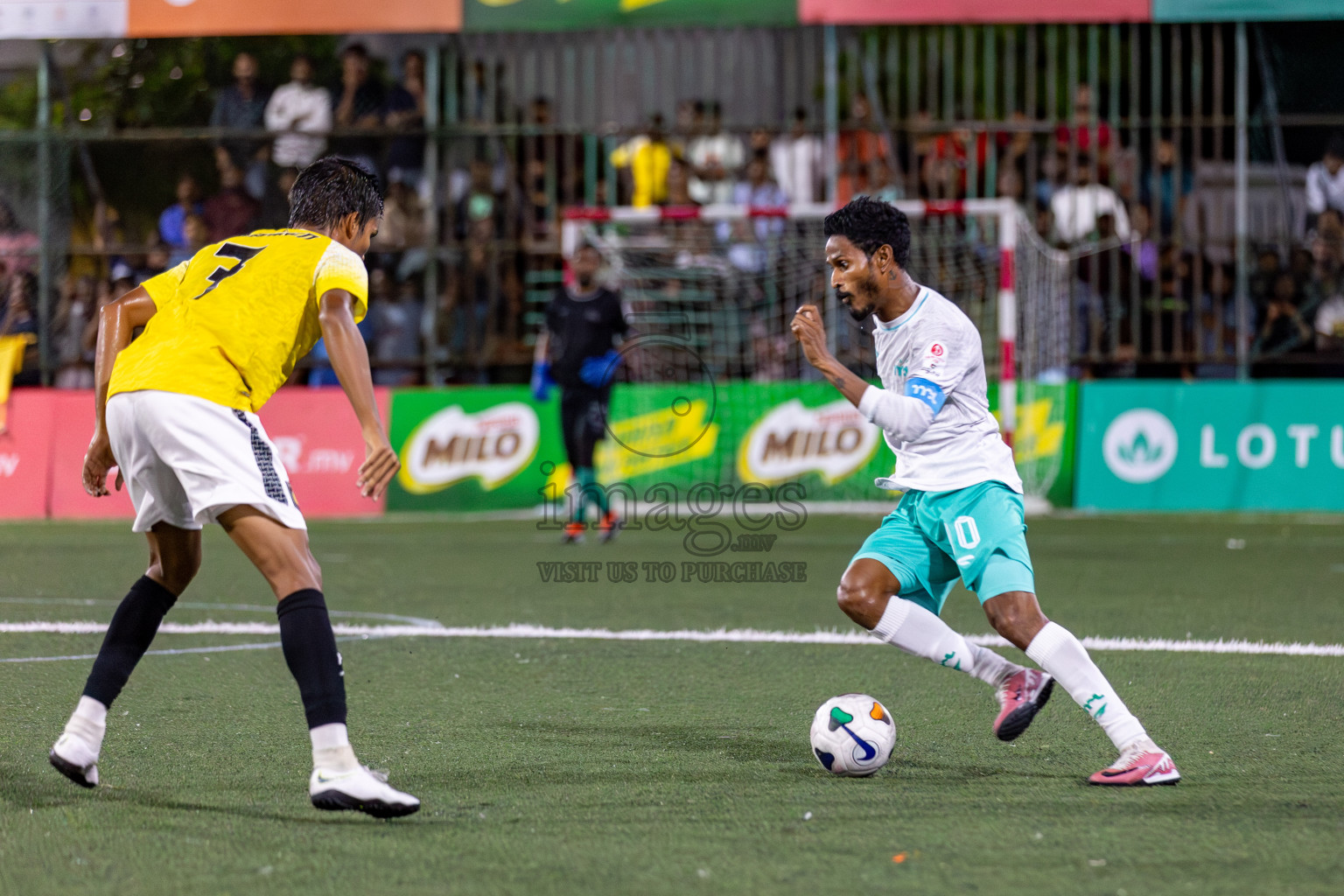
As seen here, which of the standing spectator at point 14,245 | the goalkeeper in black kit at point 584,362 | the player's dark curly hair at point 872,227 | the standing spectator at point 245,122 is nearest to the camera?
the player's dark curly hair at point 872,227

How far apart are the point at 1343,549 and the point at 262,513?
9.54 meters

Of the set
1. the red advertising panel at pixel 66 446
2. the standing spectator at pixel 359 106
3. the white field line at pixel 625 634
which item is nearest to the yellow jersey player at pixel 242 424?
the white field line at pixel 625 634

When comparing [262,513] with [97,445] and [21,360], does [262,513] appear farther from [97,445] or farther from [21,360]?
[21,360]

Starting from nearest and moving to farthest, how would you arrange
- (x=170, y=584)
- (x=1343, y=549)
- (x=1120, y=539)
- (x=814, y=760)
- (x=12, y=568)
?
(x=170, y=584), (x=814, y=760), (x=12, y=568), (x=1343, y=549), (x=1120, y=539)

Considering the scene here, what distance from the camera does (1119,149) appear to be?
1566cm

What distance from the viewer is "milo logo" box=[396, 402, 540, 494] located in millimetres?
14852

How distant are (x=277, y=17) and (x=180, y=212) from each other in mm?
2206

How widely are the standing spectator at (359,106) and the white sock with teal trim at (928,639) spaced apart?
11839 mm

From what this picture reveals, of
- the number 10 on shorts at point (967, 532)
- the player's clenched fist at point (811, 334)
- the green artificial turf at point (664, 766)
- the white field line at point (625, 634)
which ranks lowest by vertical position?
the white field line at point (625, 634)

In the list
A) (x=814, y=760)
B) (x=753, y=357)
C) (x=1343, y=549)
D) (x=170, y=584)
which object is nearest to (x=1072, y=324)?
(x=753, y=357)

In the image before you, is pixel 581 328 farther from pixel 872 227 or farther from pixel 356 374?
pixel 356 374

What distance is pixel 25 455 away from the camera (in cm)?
1454

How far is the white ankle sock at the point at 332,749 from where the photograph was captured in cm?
397

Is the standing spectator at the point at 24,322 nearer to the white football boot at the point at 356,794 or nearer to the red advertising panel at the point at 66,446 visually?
the red advertising panel at the point at 66,446
